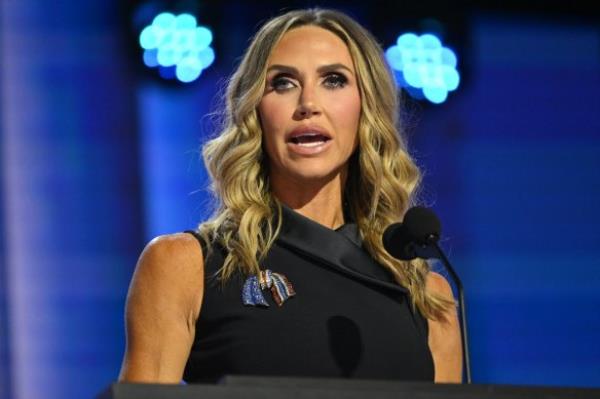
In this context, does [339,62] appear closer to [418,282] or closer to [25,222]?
[418,282]

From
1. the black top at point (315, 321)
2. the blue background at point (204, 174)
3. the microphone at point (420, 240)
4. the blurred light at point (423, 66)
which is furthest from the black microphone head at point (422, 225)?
the blurred light at point (423, 66)

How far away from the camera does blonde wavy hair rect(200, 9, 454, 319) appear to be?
309cm

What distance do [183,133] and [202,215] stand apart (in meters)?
0.30

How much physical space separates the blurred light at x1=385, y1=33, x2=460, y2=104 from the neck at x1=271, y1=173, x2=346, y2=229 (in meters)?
1.63

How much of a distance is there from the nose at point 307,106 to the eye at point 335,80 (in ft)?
0.30

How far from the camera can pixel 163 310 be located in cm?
283

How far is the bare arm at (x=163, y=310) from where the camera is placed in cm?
279

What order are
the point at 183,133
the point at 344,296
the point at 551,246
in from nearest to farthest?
the point at 344,296, the point at 183,133, the point at 551,246

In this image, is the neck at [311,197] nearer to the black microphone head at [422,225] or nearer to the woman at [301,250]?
the woman at [301,250]

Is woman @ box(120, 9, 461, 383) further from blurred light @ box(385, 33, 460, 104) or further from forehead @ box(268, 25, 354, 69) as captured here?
blurred light @ box(385, 33, 460, 104)

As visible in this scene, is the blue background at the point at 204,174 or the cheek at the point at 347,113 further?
the blue background at the point at 204,174

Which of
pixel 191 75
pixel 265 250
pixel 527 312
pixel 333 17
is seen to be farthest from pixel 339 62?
pixel 527 312

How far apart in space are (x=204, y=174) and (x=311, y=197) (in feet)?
4.60

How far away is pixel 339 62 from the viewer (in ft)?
10.5
